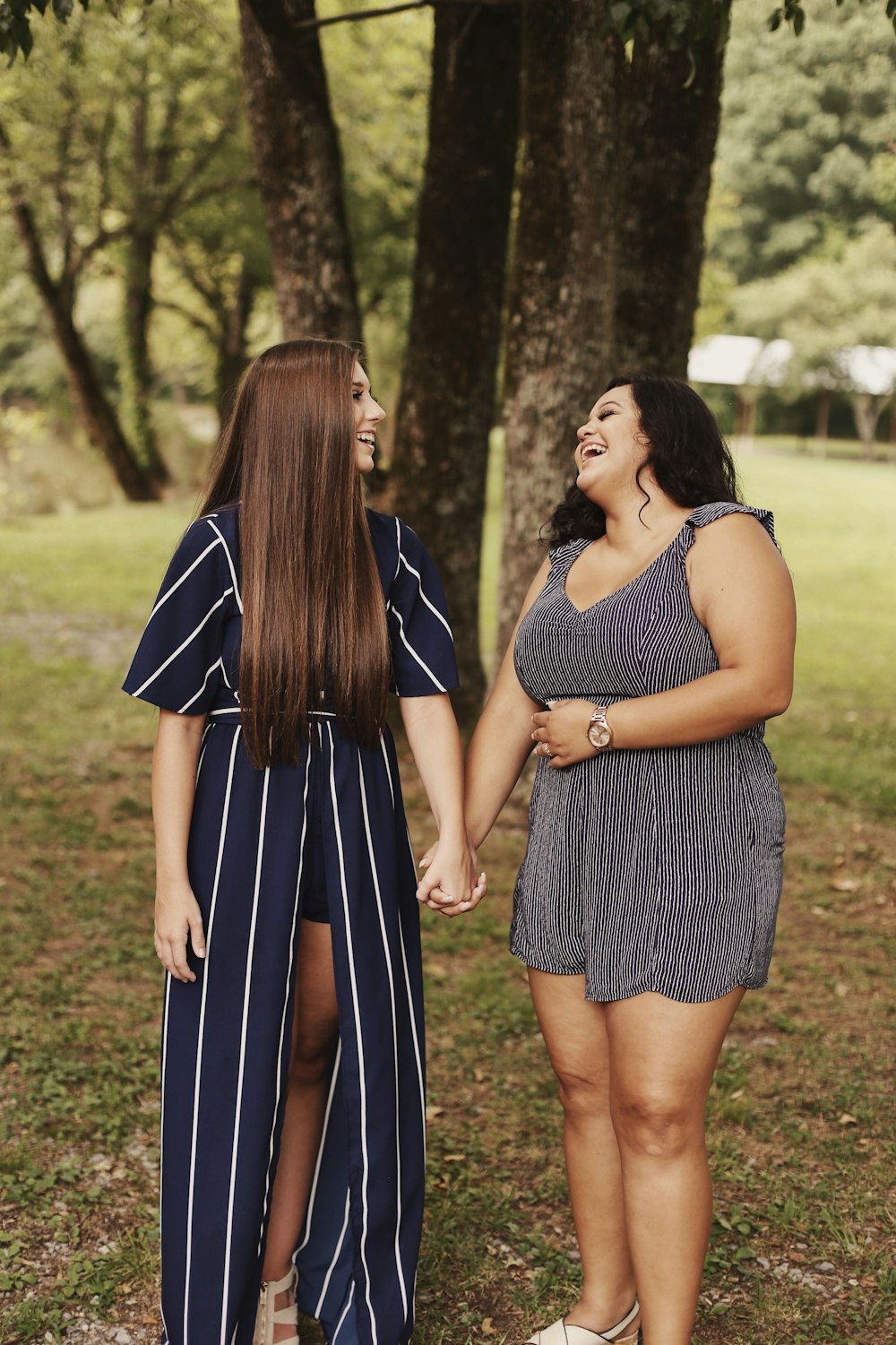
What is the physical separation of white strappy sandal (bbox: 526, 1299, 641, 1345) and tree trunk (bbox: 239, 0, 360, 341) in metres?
5.51

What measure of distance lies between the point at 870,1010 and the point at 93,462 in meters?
22.5

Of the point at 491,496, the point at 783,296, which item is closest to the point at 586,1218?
the point at 491,496

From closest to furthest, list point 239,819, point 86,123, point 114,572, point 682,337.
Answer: point 239,819, point 682,337, point 114,572, point 86,123

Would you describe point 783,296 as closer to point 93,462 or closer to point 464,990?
point 93,462

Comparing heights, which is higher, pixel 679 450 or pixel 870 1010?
pixel 679 450

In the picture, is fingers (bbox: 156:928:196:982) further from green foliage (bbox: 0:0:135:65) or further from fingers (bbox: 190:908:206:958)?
green foliage (bbox: 0:0:135:65)

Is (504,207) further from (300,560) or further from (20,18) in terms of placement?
(300,560)

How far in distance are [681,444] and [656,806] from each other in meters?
0.74

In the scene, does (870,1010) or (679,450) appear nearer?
(679,450)

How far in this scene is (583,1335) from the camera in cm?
298

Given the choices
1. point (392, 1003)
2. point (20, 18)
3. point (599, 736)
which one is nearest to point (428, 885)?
point (392, 1003)

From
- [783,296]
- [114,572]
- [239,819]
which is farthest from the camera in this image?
[783,296]

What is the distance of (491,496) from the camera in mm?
23734

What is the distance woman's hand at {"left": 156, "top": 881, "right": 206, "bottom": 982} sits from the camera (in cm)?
261
